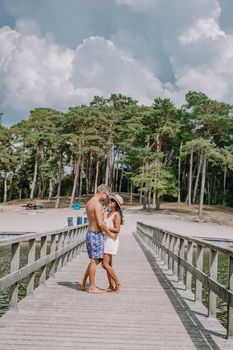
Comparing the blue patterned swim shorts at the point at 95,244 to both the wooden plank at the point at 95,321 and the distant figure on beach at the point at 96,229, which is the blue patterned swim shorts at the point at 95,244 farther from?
the wooden plank at the point at 95,321

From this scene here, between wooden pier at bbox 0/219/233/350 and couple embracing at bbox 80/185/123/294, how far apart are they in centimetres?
34

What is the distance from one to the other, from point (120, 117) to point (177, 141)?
39.1ft

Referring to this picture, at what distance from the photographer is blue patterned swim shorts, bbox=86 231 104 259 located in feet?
23.8

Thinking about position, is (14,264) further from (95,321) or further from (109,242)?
(109,242)

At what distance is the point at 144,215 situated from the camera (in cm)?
4419

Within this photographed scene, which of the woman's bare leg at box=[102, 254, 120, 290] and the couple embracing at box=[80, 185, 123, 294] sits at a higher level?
the couple embracing at box=[80, 185, 123, 294]

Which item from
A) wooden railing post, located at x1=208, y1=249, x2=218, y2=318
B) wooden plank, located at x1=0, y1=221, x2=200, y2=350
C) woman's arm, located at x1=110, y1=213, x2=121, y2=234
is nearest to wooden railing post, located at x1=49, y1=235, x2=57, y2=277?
wooden plank, located at x1=0, y1=221, x2=200, y2=350

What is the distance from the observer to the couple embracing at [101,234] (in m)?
7.16

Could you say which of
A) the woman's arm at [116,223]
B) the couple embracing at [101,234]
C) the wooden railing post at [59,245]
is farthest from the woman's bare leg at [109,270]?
the wooden railing post at [59,245]

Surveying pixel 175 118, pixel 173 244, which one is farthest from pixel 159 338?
pixel 175 118

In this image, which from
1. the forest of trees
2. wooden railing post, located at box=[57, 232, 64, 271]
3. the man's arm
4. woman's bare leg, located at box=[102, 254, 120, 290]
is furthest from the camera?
the forest of trees

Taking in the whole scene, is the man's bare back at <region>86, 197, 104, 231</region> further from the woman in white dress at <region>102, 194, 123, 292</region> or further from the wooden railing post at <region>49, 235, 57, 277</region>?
the wooden railing post at <region>49, 235, 57, 277</region>

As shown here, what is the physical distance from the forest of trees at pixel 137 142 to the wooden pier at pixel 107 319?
119ft

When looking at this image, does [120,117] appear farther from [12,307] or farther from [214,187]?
[12,307]
